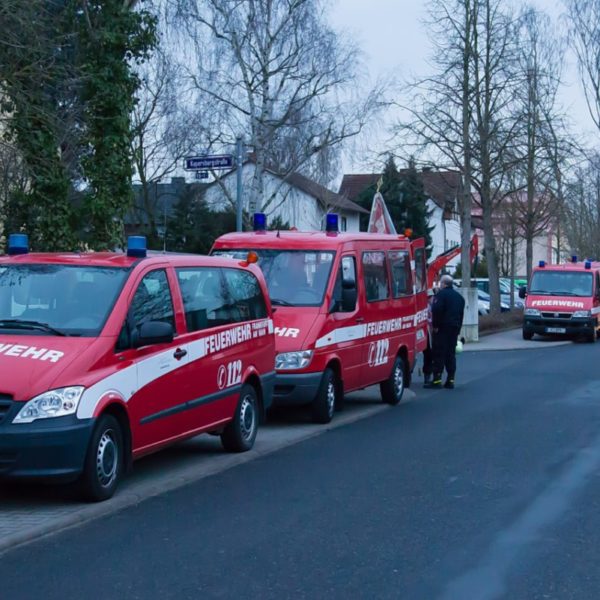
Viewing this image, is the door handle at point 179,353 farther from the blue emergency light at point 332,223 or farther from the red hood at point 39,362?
the blue emergency light at point 332,223

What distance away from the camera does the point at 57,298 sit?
8.87 m

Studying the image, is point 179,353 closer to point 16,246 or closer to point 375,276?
point 16,246

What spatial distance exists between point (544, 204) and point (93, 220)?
2660 cm

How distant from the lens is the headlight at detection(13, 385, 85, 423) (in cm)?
772

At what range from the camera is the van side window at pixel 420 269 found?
57.9 ft

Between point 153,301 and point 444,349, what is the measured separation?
31.0 feet

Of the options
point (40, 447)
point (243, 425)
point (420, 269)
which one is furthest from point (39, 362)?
point (420, 269)

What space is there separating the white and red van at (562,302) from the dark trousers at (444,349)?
1497cm

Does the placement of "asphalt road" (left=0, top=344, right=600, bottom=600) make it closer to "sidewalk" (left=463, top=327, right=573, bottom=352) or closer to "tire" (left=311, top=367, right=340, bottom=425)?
"tire" (left=311, top=367, right=340, bottom=425)

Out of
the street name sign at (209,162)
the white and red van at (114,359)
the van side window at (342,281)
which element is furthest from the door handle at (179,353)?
the street name sign at (209,162)

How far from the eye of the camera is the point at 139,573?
648 centimetres

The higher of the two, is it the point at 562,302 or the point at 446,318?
the point at 446,318

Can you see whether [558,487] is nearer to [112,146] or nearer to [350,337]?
[350,337]

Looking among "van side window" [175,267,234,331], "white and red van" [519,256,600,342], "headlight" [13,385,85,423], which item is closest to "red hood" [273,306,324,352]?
"van side window" [175,267,234,331]
